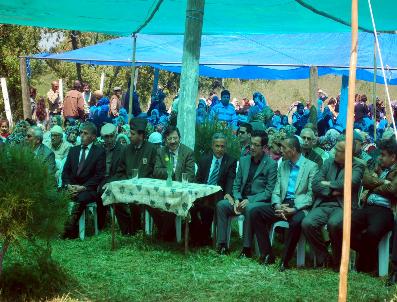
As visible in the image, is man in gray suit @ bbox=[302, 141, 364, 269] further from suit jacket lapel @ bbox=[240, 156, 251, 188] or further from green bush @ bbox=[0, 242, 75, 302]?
green bush @ bbox=[0, 242, 75, 302]

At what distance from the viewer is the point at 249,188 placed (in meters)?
7.52

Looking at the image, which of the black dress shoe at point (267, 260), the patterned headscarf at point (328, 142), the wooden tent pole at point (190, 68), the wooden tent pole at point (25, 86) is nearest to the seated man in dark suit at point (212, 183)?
the wooden tent pole at point (190, 68)

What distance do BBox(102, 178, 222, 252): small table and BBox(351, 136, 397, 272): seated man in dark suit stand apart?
1490mm

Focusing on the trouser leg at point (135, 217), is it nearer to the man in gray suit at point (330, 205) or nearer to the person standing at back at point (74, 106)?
the man in gray suit at point (330, 205)

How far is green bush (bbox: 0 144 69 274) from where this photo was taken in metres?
4.84

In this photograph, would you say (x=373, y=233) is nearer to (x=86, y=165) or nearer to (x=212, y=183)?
(x=212, y=183)

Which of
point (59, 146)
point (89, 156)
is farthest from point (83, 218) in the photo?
point (59, 146)

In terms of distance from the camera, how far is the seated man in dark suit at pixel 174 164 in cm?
780

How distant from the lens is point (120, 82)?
2745 cm

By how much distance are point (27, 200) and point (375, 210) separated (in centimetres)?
341

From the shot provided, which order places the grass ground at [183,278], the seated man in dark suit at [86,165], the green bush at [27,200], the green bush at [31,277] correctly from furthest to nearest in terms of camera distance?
the seated man in dark suit at [86,165], the grass ground at [183,278], the green bush at [31,277], the green bush at [27,200]

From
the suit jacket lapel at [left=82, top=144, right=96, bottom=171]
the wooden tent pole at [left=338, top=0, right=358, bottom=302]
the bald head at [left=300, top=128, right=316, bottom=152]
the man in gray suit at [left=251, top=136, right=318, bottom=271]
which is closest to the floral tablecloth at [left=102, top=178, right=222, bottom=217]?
the man in gray suit at [left=251, top=136, right=318, bottom=271]

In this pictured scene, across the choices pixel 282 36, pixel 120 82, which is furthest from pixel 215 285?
pixel 120 82

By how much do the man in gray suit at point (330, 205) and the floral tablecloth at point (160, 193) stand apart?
1.03 meters
